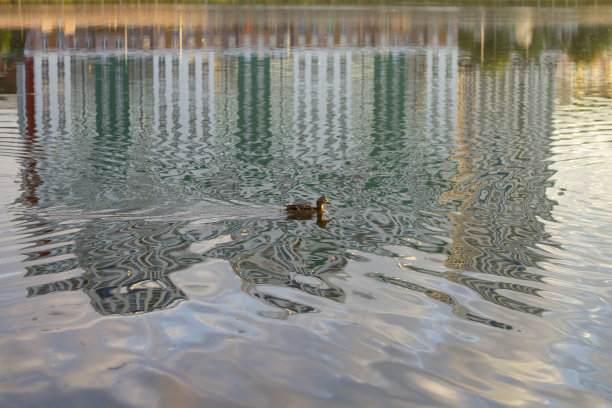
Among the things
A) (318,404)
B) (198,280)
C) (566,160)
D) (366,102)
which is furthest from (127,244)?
(366,102)

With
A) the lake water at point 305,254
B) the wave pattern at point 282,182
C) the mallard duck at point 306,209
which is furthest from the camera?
the mallard duck at point 306,209

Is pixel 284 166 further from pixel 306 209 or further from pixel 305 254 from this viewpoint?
pixel 305 254

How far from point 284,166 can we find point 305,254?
24.0ft

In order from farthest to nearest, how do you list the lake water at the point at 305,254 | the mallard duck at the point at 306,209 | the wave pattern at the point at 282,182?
the mallard duck at the point at 306,209, the wave pattern at the point at 282,182, the lake water at the point at 305,254

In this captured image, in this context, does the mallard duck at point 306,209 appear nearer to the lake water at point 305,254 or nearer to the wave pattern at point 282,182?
the wave pattern at point 282,182

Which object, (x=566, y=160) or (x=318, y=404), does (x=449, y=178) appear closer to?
(x=566, y=160)

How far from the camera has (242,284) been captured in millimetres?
11000

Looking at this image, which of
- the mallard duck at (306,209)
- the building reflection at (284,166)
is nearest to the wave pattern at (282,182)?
the building reflection at (284,166)

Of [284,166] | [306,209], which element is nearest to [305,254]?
[306,209]

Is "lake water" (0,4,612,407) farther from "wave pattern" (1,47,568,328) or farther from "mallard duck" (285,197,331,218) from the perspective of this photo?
"mallard duck" (285,197,331,218)

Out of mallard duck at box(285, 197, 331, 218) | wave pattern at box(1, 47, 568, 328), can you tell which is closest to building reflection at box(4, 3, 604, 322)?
wave pattern at box(1, 47, 568, 328)

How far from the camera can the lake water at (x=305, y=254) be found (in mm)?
8312

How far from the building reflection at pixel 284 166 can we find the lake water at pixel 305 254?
7 centimetres

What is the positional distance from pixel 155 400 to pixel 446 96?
27757 millimetres
